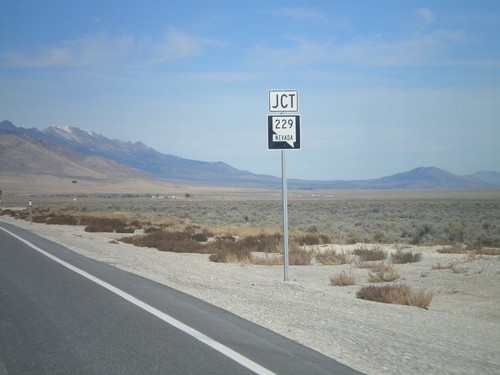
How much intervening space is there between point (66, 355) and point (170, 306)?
3.45m

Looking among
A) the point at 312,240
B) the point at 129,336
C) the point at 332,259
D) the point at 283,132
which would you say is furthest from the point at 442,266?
the point at 129,336

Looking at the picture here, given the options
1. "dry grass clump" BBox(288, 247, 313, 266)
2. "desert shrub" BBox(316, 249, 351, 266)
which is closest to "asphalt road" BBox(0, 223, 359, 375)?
"dry grass clump" BBox(288, 247, 313, 266)

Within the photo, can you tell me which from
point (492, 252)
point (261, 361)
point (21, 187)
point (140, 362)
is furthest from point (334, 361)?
point (21, 187)

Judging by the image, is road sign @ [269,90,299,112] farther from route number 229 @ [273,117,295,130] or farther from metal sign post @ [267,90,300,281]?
route number 229 @ [273,117,295,130]

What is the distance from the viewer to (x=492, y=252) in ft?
69.6

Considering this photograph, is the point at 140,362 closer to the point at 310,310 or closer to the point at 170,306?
the point at 170,306

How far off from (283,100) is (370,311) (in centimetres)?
589

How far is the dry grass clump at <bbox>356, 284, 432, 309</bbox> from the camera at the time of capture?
11898mm

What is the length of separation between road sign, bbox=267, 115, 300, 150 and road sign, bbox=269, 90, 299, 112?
19 centimetres

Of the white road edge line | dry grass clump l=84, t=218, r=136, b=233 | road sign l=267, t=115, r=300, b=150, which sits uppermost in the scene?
road sign l=267, t=115, r=300, b=150

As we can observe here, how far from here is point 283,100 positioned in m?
14.6

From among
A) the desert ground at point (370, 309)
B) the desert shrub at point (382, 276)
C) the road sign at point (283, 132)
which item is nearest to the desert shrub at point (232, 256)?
the desert ground at point (370, 309)

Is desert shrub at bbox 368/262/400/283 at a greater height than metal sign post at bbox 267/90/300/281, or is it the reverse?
metal sign post at bbox 267/90/300/281

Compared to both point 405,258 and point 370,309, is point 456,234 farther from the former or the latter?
point 370,309
